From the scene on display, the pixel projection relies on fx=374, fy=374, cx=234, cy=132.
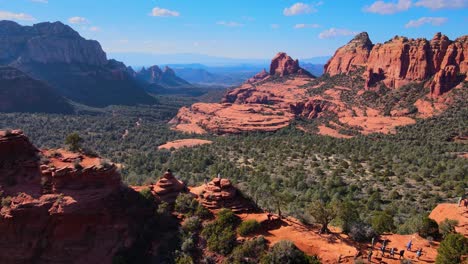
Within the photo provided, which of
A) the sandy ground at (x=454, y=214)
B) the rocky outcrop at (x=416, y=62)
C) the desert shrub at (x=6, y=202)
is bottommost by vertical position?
the sandy ground at (x=454, y=214)

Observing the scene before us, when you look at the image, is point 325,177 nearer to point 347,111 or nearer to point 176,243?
point 176,243

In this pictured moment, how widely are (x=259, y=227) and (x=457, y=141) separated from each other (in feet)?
230

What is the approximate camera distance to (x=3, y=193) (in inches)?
1292

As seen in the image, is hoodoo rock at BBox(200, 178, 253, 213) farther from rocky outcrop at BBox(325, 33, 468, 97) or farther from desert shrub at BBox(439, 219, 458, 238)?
rocky outcrop at BBox(325, 33, 468, 97)

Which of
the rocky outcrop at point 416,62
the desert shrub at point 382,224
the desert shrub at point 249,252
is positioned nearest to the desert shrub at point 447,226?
the desert shrub at point 382,224

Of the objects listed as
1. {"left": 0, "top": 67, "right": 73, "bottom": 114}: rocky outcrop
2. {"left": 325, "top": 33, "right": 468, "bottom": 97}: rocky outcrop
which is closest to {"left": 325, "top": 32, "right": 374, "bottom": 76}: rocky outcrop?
{"left": 325, "top": 33, "right": 468, "bottom": 97}: rocky outcrop

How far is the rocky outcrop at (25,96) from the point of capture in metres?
153

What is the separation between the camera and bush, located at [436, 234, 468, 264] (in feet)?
85.7

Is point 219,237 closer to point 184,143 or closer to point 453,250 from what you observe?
point 453,250

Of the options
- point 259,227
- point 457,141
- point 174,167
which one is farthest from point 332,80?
point 259,227

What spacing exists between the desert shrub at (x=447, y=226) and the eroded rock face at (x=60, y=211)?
27.4 m

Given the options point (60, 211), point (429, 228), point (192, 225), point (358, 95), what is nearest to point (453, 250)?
point (429, 228)

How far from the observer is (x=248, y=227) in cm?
3228

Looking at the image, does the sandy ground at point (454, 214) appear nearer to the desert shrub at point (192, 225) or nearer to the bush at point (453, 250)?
the bush at point (453, 250)
